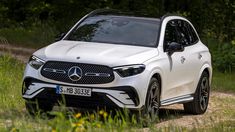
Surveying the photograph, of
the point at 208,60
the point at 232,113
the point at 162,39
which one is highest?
the point at 162,39

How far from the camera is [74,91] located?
986 centimetres

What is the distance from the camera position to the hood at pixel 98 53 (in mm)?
9914

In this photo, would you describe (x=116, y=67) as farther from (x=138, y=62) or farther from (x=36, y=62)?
(x=36, y=62)

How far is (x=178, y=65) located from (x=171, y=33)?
2.25ft

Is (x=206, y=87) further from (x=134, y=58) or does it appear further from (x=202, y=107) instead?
(x=134, y=58)

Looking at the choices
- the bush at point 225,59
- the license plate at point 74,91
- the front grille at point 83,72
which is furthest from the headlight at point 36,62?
the bush at point 225,59

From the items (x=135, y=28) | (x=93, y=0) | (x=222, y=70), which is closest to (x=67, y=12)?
(x=93, y=0)

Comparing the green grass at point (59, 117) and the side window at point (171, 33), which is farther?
the side window at point (171, 33)

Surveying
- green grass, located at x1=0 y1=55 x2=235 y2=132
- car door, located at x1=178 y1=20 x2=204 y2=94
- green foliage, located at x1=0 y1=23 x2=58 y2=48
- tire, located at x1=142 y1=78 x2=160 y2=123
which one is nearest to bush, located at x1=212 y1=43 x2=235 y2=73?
green grass, located at x1=0 y1=55 x2=235 y2=132

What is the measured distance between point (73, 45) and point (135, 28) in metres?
1.18

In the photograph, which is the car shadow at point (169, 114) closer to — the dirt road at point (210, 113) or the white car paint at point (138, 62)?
the dirt road at point (210, 113)

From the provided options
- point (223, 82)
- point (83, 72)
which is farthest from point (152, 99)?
point (223, 82)

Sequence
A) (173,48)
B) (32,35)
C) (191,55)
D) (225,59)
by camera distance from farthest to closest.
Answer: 1. (32,35)
2. (225,59)
3. (191,55)
4. (173,48)

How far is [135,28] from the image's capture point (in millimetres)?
11414
